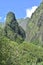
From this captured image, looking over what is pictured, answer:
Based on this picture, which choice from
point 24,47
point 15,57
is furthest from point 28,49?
point 15,57

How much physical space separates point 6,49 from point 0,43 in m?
1.85

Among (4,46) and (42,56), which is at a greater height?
(4,46)

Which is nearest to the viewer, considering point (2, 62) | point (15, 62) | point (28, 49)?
point (2, 62)

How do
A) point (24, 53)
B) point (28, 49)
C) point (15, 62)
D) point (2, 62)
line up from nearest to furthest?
point (2, 62)
point (15, 62)
point (24, 53)
point (28, 49)

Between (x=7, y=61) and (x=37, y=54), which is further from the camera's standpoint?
(x=37, y=54)

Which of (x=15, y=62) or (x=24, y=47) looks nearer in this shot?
(x=15, y=62)

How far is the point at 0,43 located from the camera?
44.5m

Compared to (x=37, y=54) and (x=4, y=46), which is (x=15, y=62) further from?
(x=37, y=54)

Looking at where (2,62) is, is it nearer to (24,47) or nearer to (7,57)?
(7,57)

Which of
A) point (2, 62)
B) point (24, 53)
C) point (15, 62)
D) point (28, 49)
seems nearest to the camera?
point (2, 62)

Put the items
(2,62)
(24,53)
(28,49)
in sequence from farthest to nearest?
(28,49)
(24,53)
(2,62)

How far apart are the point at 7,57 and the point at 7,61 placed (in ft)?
2.94

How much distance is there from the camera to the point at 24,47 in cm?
12419

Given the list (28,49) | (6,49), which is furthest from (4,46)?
(28,49)
